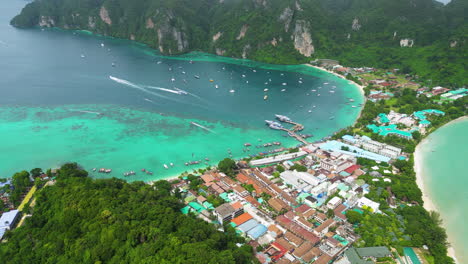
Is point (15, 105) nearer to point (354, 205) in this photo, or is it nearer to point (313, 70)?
point (354, 205)

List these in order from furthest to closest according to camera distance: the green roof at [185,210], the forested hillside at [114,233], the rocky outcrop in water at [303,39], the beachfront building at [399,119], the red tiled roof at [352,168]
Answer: the rocky outcrop in water at [303,39] → the beachfront building at [399,119] → the red tiled roof at [352,168] → the green roof at [185,210] → the forested hillside at [114,233]

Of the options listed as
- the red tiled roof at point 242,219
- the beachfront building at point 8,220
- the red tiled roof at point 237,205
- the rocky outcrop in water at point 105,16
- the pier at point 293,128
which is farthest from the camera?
the rocky outcrop in water at point 105,16

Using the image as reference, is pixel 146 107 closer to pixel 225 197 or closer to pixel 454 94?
pixel 225 197

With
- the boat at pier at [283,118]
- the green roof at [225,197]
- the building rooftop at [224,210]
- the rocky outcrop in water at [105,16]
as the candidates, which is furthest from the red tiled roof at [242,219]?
the rocky outcrop in water at [105,16]

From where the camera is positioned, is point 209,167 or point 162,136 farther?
point 162,136

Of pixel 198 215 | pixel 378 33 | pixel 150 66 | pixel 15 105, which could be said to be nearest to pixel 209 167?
pixel 198 215

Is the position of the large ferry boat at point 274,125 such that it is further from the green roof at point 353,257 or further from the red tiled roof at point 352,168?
the green roof at point 353,257

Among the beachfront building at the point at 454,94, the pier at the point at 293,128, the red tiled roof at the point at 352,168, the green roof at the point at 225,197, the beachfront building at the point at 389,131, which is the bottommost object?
the green roof at the point at 225,197
